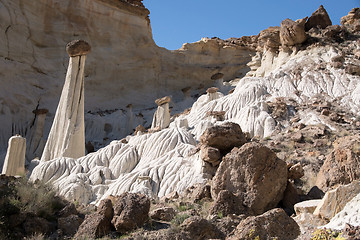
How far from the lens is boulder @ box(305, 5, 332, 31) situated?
37938 millimetres

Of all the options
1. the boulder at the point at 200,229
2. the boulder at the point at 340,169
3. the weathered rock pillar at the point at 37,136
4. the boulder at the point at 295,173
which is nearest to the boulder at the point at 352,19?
the weathered rock pillar at the point at 37,136

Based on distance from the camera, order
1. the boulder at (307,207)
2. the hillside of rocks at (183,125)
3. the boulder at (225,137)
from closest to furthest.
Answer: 1. the boulder at (307,207)
2. the hillside of rocks at (183,125)
3. the boulder at (225,137)

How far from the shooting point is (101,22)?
4600cm

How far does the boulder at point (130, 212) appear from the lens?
27.8 feet

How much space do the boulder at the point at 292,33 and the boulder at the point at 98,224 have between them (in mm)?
28982

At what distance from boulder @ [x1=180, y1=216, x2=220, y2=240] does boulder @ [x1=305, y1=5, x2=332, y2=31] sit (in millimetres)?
32656

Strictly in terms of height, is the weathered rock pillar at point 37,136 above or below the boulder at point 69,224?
above

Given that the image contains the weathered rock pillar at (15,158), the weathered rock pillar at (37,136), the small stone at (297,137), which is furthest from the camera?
the weathered rock pillar at (37,136)

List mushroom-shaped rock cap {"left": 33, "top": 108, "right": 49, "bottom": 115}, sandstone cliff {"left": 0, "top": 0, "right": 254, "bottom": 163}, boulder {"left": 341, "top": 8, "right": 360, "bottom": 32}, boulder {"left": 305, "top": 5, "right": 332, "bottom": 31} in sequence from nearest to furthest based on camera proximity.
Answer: mushroom-shaped rock cap {"left": 33, "top": 108, "right": 49, "bottom": 115}, boulder {"left": 305, "top": 5, "right": 332, "bottom": 31}, boulder {"left": 341, "top": 8, "right": 360, "bottom": 32}, sandstone cliff {"left": 0, "top": 0, "right": 254, "bottom": 163}

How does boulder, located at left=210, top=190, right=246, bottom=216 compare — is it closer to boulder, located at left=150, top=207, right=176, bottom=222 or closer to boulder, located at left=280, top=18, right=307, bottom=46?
boulder, located at left=150, top=207, right=176, bottom=222

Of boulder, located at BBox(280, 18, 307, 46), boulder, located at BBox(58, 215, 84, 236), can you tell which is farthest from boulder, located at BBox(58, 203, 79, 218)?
boulder, located at BBox(280, 18, 307, 46)

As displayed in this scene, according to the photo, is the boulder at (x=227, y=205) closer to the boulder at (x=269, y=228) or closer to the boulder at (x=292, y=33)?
the boulder at (x=269, y=228)

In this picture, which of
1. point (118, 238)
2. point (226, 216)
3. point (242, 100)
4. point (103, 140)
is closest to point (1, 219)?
point (118, 238)

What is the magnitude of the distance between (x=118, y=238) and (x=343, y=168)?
4775 millimetres
